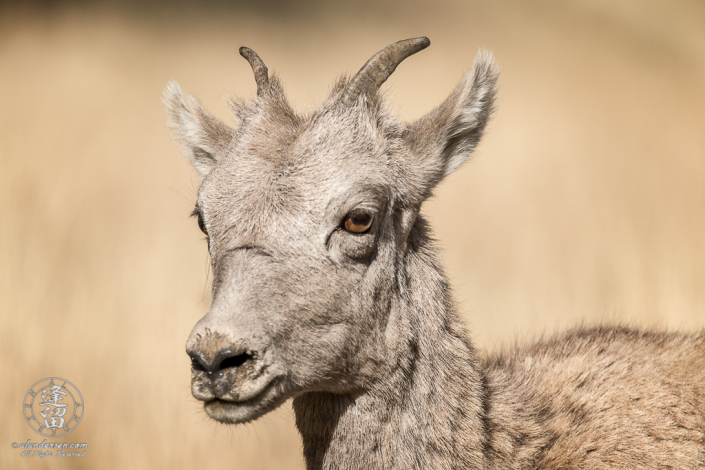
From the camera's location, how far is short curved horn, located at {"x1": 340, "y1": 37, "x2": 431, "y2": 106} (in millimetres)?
3746

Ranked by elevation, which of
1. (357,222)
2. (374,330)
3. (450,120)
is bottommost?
(374,330)

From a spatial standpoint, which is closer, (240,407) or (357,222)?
(240,407)

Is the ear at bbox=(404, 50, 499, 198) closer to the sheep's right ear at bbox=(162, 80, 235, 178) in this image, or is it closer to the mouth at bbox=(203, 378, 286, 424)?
the sheep's right ear at bbox=(162, 80, 235, 178)

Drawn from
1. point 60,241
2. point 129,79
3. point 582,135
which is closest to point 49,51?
point 129,79

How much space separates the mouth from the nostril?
0.58 ft

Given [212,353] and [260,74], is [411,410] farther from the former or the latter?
[260,74]

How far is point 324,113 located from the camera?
374 centimetres

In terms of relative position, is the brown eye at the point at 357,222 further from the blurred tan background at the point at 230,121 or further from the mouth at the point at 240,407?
the blurred tan background at the point at 230,121

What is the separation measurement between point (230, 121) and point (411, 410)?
647 centimetres

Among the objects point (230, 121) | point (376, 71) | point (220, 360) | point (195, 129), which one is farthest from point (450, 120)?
point (230, 121)

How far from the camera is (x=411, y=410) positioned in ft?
11.1

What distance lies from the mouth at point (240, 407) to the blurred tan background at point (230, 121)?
344 cm

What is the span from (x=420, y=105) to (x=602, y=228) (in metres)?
3.82

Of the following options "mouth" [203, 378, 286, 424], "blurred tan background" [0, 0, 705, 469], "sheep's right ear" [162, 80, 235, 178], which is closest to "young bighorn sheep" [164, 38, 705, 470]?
"mouth" [203, 378, 286, 424]
